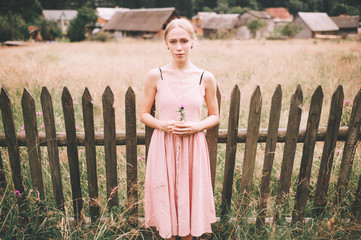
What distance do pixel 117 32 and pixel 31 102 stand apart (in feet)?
143

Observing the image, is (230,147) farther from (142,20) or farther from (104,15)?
(104,15)

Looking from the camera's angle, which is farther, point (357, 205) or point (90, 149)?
point (357, 205)

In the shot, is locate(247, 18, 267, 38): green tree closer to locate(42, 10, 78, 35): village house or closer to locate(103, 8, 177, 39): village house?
locate(103, 8, 177, 39): village house

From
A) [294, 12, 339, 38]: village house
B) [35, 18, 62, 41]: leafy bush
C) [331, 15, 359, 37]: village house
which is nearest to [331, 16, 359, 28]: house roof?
[331, 15, 359, 37]: village house

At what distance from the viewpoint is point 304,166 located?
80.9 inches

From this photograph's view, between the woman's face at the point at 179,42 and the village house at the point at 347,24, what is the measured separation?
58.6 meters

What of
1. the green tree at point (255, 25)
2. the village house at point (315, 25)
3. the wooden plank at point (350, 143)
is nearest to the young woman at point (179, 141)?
the wooden plank at point (350, 143)

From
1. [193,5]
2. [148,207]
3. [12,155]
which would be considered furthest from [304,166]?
[193,5]

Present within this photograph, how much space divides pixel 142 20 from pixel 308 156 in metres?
40.2

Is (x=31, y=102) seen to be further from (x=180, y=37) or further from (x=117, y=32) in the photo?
(x=117, y=32)

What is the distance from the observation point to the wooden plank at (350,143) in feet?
6.40

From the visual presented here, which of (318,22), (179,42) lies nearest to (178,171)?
(179,42)

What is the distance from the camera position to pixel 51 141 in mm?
1919

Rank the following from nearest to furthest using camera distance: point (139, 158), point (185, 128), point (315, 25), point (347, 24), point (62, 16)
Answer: point (185, 128), point (139, 158), point (315, 25), point (347, 24), point (62, 16)
